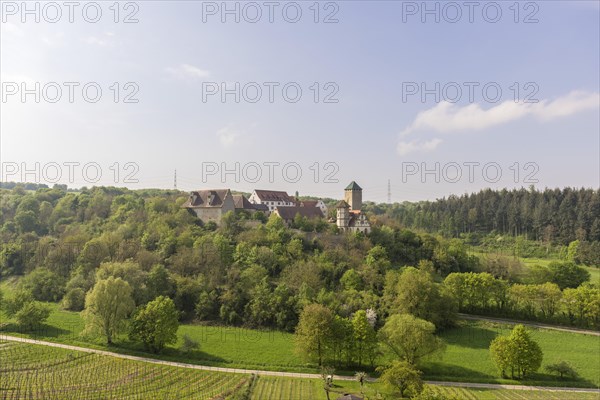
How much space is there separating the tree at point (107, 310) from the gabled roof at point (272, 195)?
3827cm

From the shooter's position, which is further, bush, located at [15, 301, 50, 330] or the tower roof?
the tower roof

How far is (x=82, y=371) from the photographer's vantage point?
34.3 m

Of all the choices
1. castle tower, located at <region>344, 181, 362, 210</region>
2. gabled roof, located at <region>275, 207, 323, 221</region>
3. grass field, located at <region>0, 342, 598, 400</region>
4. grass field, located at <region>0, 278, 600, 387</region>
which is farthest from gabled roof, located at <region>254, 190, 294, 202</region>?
grass field, located at <region>0, 342, 598, 400</region>

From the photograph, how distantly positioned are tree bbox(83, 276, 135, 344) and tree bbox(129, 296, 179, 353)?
2044mm

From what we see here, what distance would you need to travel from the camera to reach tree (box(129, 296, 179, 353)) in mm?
39250

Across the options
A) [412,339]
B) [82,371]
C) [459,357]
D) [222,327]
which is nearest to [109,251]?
[222,327]

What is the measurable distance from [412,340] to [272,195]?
1880 inches

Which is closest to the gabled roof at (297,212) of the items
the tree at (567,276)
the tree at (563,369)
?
the tree at (567,276)

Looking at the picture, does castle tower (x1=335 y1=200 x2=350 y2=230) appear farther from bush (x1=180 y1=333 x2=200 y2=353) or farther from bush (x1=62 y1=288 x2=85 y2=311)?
bush (x1=62 y1=288 x2=85 y2=311)

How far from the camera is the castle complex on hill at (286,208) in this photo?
64938mm

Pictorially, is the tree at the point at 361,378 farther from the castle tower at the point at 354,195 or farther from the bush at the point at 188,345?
the castle tower at the point at 354,195

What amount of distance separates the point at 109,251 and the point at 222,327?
930 inches

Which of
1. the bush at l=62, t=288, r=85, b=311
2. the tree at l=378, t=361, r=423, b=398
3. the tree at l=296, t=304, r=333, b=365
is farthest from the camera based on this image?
the bush at l=62, t=288, r=85, b=311

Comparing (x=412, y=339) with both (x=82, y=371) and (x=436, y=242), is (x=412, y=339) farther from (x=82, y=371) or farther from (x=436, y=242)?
(x=436, y=242)
